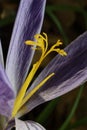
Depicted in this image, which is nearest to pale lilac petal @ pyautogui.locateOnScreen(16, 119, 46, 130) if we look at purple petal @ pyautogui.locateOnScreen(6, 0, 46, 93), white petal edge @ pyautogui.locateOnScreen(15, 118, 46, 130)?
white petal edge @ pyautogui.locateOnScreen(15, 118, 46, 130)

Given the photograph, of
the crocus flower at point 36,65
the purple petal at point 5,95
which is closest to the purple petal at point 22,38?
the crocus flower at point 36,65

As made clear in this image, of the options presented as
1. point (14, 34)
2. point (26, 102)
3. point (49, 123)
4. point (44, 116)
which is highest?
point (14, 34)

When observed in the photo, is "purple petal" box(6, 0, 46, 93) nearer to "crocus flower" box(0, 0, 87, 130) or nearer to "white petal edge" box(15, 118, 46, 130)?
"crocus flower" box(0, 0, 87, 130)

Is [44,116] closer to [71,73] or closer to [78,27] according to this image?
[71,73]

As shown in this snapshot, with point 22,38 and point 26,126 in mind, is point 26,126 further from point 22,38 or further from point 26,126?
point 22,38

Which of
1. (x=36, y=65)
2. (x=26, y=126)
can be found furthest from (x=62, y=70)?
(x=26, y=126)

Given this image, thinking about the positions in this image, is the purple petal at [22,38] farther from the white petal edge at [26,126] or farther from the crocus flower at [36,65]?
the white petal edge at [26,126]

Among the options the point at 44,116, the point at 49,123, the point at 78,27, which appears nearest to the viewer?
the point at 44,116

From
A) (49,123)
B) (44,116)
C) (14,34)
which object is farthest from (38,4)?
(49,123)
